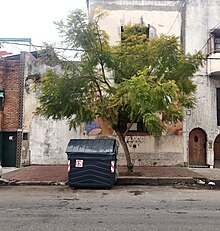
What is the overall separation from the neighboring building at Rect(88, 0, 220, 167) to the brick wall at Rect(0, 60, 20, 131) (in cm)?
569

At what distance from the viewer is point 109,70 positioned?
1323 cm

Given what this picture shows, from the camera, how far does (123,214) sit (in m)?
7.03

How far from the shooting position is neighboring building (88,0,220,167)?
58.6 feet

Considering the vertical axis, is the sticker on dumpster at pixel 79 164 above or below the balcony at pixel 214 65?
below

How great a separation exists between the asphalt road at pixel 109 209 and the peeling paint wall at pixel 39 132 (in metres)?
7.02

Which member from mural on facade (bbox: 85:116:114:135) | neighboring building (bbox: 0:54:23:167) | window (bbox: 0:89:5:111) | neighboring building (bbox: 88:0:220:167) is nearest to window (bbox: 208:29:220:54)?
neighboring building (bbox: 88:0:220:167)

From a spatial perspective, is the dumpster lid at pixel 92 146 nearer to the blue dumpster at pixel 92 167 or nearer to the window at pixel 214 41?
the blue dumpster at pixel 92 167

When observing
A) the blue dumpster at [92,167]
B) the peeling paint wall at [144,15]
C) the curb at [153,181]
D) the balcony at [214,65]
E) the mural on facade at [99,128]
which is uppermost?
the peeling paint wall at [144,15]

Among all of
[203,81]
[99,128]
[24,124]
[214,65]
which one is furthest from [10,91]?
[214,65]

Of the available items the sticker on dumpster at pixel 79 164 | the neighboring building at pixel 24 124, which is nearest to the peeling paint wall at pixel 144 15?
the neighboring building at pixel 24 124

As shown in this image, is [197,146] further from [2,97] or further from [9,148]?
[2,97]

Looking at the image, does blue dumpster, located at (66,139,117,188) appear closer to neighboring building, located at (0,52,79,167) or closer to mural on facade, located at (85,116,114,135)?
mural on facade, located at (85,116,114,135)

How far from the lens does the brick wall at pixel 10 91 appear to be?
1775cm

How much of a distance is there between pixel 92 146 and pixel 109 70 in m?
3.49
